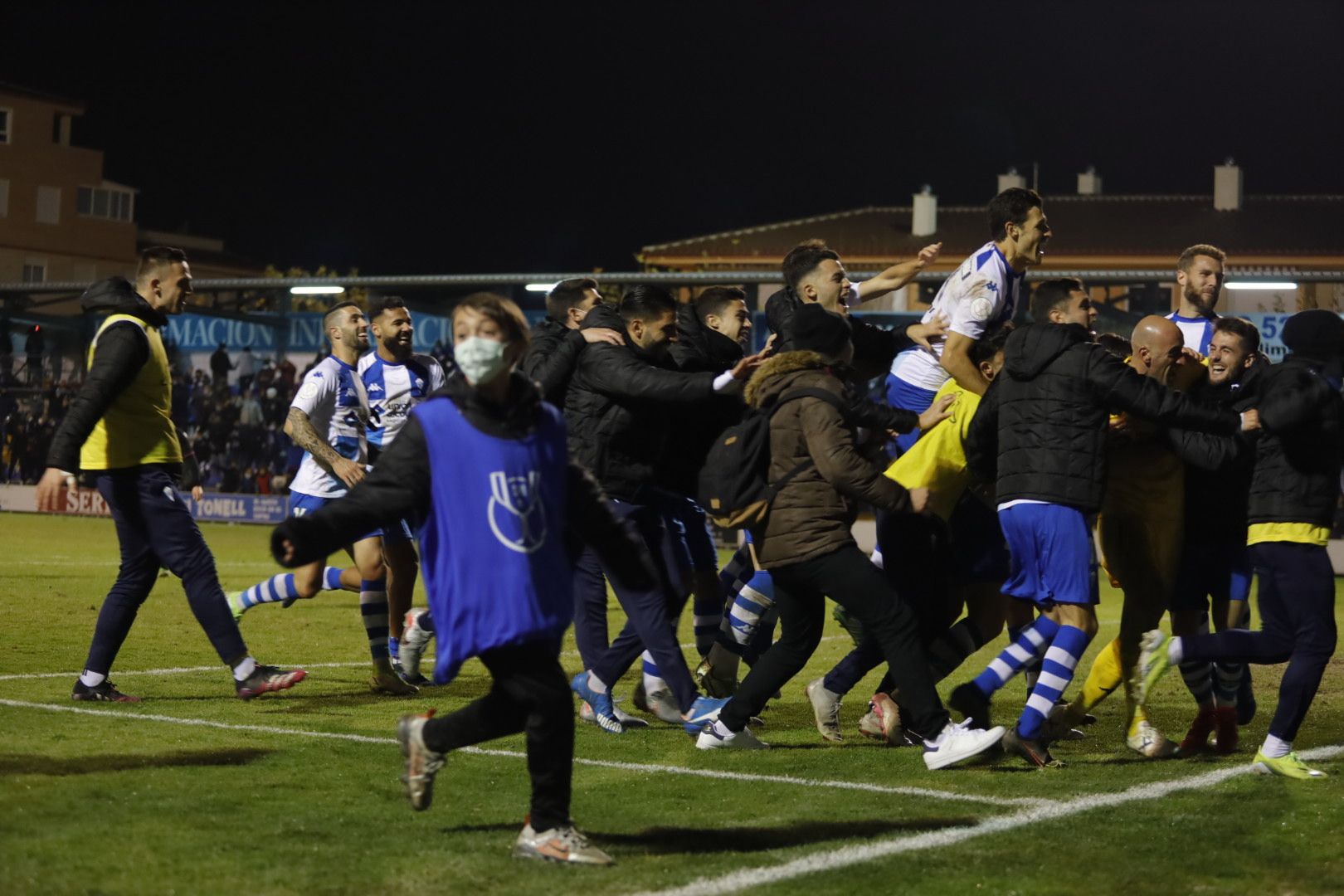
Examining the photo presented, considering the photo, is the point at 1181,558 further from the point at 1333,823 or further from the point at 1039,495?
the point at 1333,823

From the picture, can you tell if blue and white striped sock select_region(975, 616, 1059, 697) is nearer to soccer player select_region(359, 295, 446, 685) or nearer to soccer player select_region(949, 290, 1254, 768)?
soccer player select_region(949, 290, 1254, 768)

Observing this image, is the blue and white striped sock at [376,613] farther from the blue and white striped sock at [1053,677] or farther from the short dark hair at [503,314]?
the short dark hair at [503,314]

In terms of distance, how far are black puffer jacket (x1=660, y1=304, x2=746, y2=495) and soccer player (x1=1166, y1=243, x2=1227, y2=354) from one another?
2.32 meters

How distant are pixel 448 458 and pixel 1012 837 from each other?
2.19m

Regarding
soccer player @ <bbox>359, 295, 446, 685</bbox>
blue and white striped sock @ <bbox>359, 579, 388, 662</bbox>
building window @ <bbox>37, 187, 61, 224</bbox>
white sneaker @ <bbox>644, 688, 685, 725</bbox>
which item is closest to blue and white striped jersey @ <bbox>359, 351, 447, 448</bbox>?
soccer player @ <bbox>359, 295, 446, 685</bbox>

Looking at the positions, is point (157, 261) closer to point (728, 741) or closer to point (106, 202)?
point (728, 741)

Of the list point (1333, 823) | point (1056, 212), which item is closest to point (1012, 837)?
point (1333, 823)

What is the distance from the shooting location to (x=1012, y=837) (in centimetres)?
548

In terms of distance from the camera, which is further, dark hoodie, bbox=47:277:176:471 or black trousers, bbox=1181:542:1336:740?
dark hoodie, bbox=47:277:176:471

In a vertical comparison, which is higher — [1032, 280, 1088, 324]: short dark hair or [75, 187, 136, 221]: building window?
[75, 187, 136, 221]: building window

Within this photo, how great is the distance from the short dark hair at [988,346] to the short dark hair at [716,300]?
1.53 m

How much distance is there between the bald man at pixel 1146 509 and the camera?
7.26 metres

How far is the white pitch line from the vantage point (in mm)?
4762

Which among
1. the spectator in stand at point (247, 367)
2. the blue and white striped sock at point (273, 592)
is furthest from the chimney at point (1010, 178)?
the blue and white striped sock at point (273, 592)
